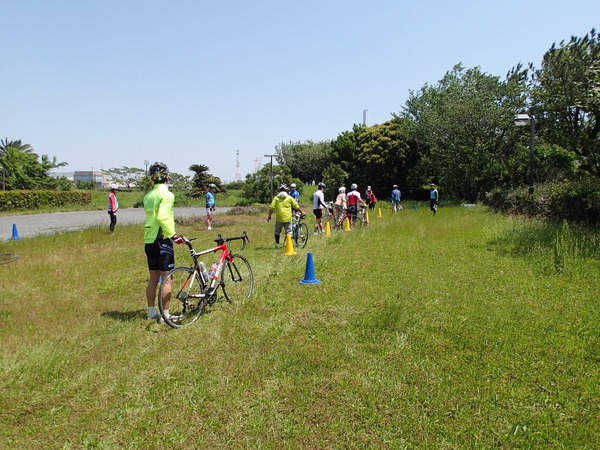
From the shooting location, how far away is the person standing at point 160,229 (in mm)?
4904

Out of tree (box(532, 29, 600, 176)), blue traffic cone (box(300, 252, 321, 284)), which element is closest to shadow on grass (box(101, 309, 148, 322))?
blue traffic cone (box(300, 252, 321, 284))

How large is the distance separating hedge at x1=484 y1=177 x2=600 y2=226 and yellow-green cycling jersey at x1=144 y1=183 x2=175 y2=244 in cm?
1269

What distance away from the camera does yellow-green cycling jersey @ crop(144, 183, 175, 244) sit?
4887 millimetres

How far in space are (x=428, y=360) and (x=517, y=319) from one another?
5.94 feet

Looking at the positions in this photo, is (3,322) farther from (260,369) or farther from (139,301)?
(260,369)

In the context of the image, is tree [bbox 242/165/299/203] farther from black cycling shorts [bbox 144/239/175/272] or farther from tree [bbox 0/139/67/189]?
black cycling shorts [bbox 144/239/175/272]

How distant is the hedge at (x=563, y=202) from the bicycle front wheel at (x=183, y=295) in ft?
40.5

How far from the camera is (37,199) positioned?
33562 millimetres

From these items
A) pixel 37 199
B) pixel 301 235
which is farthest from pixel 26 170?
pixel 301 235

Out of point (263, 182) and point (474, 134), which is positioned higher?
point (474, 134)

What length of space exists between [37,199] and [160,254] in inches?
1385

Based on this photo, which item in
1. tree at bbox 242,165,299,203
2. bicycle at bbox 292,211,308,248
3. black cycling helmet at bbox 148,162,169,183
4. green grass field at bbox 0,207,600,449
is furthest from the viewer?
tree at bbox 242,165,299,203

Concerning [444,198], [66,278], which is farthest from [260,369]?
[444,198]

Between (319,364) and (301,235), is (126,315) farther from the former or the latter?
(301,235)
